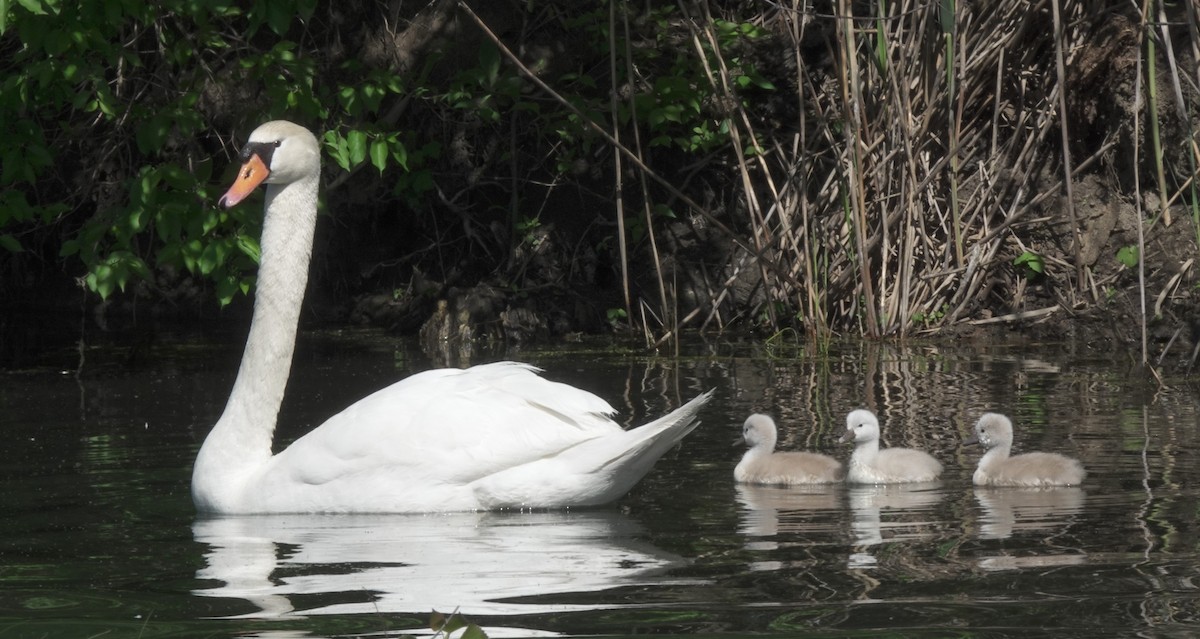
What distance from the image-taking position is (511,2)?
1232 centimetres

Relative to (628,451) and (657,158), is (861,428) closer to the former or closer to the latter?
(628,451)

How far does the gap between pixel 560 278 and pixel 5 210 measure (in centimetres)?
442

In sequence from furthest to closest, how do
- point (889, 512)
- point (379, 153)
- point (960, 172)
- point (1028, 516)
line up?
point (960, 172) → point (379, 153) → point (889, 512) → point (1028, 516)

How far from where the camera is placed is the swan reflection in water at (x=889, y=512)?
15.7ft

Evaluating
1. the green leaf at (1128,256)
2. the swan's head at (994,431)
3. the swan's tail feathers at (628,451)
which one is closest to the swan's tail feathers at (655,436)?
the swan's tail feathers at (628,451)

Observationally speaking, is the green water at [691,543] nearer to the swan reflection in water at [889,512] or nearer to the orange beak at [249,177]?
the swan reflection in water at [889,512]

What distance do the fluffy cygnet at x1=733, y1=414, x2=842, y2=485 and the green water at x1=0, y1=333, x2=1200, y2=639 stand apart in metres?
0.08

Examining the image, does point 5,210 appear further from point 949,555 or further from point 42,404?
point 949,555

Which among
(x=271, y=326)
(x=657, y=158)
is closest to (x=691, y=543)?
(x=271, y=326)

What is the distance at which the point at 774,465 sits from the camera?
598 cm

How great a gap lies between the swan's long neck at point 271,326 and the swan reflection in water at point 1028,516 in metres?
2.51

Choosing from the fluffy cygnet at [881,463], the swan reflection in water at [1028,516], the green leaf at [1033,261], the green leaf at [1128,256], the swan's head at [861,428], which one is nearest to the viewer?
the swan reflection in water at [1028,516]

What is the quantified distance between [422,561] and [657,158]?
8.46 meters

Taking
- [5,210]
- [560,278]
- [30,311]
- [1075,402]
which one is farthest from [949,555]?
[30,311]
